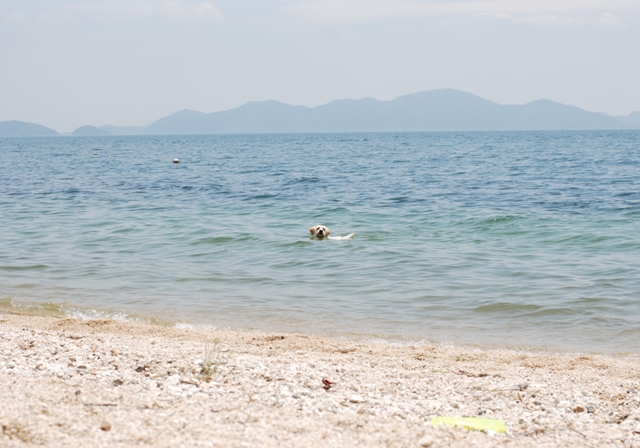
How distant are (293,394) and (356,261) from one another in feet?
24.1

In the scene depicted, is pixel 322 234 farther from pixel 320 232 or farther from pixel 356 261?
pixel 356 261

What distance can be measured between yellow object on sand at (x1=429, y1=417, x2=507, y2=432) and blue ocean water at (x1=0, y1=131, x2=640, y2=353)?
351 centimetres

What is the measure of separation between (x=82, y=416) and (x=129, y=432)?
0.47 meters

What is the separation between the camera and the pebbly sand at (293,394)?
4.32 metres

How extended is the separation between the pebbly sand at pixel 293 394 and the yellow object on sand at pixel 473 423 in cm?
9

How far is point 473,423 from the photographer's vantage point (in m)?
4.74

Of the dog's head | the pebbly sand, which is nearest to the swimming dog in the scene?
the dog's head

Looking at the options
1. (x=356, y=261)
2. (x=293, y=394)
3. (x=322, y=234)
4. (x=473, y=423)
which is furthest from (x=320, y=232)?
(x=473, y=423)

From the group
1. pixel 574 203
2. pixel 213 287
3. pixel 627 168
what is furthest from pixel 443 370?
pixel 627 168

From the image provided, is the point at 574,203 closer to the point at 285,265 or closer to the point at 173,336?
the point at 285,265

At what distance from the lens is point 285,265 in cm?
1242

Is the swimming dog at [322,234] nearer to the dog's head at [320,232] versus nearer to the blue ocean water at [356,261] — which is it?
the dog's head at [320,232]

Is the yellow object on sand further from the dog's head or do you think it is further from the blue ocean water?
the dog's head

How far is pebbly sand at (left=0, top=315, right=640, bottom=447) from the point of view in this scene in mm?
4316
